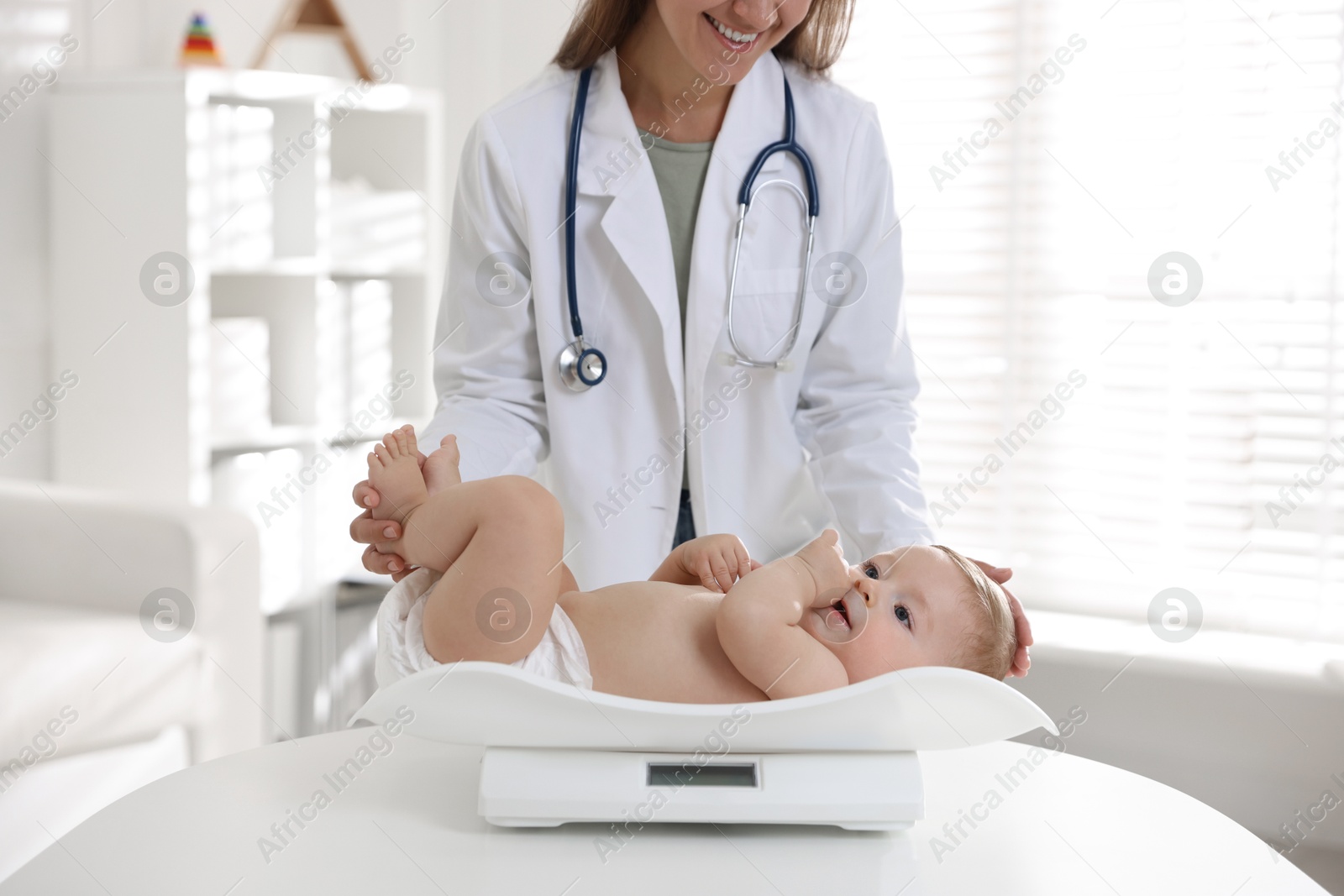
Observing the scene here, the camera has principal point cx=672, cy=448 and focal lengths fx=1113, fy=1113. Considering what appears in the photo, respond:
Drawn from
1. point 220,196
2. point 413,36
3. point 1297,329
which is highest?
point 413,36

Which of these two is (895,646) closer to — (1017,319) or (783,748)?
(783,748)

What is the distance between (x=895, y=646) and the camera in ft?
3.52

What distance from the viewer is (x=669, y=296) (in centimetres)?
147

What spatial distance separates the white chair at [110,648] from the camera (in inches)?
76.4

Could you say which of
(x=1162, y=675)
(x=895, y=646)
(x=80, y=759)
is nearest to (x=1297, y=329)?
(x=1162, y=675)

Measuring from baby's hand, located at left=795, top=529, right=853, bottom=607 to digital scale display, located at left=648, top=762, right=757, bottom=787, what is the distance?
24cm

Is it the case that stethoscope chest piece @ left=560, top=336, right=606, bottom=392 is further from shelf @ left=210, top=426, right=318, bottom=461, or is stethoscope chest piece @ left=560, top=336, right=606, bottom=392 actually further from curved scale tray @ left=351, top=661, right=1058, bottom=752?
shelf @ left=210, top=426, right=318, bottom=461

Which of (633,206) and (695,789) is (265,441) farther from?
(695,789)

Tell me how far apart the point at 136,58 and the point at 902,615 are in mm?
2494

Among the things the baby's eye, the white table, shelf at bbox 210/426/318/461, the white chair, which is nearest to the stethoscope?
the baby's eye

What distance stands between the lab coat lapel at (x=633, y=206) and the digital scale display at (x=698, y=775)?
2.38 ft

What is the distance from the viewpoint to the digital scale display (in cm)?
81

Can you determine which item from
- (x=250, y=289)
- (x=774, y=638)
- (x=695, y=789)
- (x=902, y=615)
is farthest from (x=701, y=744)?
(x=250, y=289)

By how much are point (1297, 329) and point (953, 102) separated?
973 millimetres
